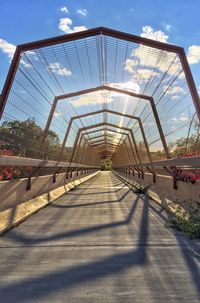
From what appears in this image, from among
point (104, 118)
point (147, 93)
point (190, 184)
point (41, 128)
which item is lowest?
point (190, 184)

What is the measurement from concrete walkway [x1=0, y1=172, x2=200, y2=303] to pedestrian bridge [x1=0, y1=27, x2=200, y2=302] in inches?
0.4

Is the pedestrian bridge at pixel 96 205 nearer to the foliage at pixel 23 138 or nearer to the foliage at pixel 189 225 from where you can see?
the foliage at pixel 23 138

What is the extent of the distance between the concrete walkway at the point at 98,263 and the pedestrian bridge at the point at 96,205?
1 centimetres

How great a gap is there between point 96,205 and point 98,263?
17.9ft

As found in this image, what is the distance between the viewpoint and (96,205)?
369 inches

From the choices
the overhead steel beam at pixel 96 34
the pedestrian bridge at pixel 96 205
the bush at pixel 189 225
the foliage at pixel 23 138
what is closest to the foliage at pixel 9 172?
the pedestrian bridge at pixel 96 205

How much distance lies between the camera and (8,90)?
6.78 metres

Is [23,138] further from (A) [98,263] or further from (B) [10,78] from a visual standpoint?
(A) [98,263]

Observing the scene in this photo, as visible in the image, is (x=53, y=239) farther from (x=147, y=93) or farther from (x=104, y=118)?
(x=104, y=118)

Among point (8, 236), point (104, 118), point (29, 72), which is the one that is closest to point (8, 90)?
point (29, 72)

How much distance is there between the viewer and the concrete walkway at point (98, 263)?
3.06 meters

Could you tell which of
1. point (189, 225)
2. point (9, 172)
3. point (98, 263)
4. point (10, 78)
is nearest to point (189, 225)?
point (189, 225)

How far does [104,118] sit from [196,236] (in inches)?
713

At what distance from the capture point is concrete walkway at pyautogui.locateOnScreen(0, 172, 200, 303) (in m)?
3.06
